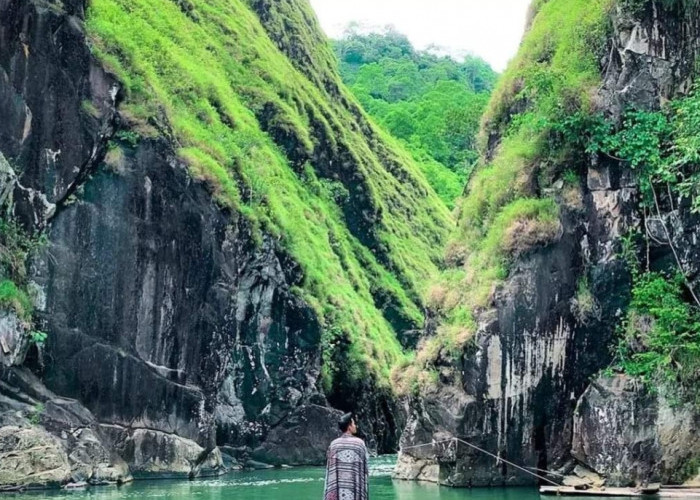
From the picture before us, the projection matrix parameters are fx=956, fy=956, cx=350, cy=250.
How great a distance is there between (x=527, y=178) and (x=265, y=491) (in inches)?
435

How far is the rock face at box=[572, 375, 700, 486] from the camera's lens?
2230cm

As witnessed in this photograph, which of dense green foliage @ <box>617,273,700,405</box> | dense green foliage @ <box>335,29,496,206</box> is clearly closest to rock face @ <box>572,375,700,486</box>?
dense green foliage @ <box>617,273,700,405</box>

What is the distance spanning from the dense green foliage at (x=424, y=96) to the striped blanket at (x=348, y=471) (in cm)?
5750

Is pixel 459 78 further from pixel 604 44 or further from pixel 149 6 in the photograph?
pixel 604 44

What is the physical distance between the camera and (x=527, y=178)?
26.7 metres

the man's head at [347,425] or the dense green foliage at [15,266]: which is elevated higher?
the dense green foliage at [15,266]

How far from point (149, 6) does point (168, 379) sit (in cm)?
1938

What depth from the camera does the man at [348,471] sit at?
27.7 feet

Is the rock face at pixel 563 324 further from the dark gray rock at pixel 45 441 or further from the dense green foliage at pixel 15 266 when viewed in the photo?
the dense green foliage at pixel 15 266

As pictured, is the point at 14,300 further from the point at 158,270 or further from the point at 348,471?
the point at 348,471

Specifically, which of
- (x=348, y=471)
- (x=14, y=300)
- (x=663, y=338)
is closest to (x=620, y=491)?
(x=663, y=338)

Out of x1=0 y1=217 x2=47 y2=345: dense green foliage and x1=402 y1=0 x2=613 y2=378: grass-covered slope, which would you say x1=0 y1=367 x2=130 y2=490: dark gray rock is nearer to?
x1=0 y1=217 x2=47 y2=345: dense green foliage

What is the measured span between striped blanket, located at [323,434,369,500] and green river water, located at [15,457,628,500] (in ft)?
42.7

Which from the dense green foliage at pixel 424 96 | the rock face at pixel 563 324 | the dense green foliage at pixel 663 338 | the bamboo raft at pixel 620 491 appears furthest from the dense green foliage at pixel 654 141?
the dense green foliage at pixel 424 96
